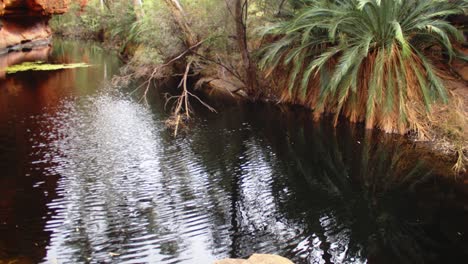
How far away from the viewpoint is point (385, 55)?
11344 mm

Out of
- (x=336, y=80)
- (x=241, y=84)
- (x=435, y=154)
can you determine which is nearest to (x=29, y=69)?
(x=241, y=84)

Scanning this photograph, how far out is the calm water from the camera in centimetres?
650

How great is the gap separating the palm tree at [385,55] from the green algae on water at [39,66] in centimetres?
1775

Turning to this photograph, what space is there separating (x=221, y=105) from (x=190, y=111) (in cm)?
189

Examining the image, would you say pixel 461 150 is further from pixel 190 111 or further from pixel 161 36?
pixel 161 36

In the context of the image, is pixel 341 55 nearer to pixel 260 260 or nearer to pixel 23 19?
pixel 260 260

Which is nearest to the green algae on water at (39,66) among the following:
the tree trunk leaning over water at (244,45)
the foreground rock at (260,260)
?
the tree trunk leaning over water at (244,45)

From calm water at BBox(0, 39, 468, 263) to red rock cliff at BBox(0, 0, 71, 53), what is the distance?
2134 centimetres

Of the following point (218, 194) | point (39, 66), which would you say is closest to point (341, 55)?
point (218, 194)

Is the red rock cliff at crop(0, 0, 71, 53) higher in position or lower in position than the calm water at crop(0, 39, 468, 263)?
higher

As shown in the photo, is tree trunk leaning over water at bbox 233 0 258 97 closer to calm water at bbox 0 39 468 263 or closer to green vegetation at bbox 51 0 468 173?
green vegetation at bbox 51 0 468 173

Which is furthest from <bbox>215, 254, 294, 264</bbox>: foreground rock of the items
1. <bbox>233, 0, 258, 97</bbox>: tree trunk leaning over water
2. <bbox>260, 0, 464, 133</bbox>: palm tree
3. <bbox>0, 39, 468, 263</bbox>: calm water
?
<bbox>233, 0, 258, 97</bbox>: tree trunk leaning over water

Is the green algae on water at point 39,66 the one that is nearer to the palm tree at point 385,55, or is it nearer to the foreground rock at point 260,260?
the palm tree at point 385,55

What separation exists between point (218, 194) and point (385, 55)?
236 inches
